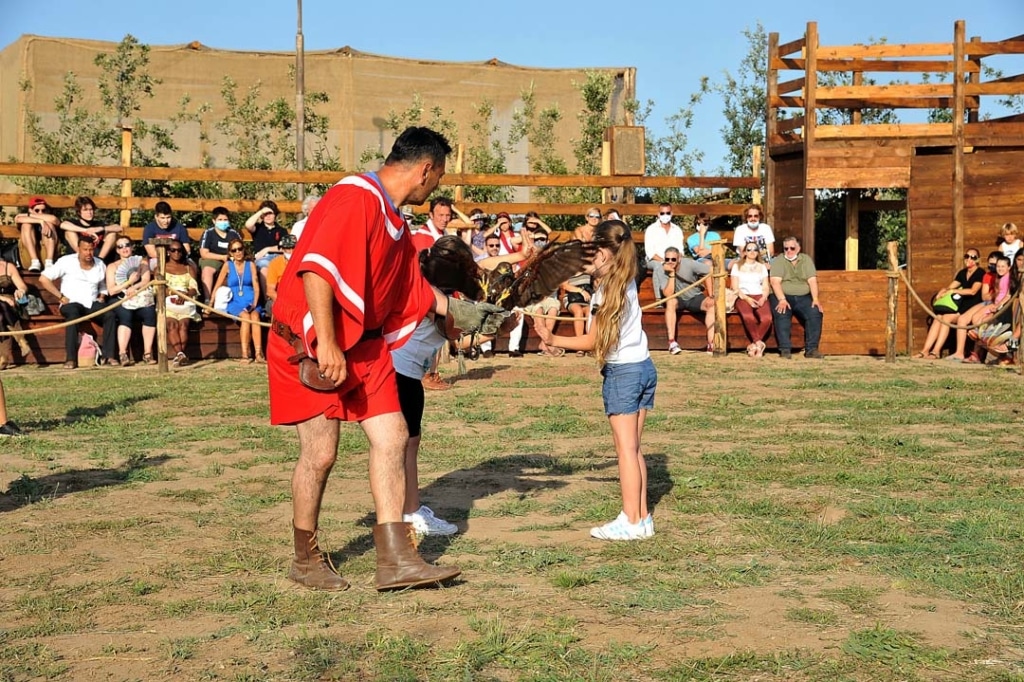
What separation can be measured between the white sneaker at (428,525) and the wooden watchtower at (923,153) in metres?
13.4

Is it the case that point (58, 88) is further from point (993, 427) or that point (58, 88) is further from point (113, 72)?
point (993, 427)

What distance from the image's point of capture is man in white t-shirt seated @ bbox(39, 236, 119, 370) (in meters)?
15.4

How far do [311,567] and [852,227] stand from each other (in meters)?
18.5

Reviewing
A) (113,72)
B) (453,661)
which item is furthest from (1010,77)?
(453,661)

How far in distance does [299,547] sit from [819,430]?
5.83 metres

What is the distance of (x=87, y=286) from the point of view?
50.8ft

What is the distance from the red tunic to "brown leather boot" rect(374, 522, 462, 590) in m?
0.52

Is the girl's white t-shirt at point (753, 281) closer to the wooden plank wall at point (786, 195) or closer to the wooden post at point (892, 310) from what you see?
the wooden post at point (892, 310)

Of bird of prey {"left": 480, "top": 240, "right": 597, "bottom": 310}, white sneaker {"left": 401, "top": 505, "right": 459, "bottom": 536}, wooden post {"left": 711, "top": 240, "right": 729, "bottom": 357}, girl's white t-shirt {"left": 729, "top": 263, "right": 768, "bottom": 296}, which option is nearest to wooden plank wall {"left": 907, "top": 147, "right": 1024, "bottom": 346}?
girl's white t-shirt {"left": 729, "top": 263, "right": 768, "bottom": 296}

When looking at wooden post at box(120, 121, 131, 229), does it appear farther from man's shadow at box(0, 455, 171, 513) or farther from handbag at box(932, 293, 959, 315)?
handbag at box(932, 293, 959, 315)

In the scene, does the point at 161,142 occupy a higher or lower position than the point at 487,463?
higher

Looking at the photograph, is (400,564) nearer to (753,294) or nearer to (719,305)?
(719,305)

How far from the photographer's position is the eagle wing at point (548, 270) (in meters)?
6.75

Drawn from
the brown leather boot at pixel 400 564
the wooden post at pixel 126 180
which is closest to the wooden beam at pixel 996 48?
the wooden post at pixel 126 180
